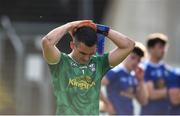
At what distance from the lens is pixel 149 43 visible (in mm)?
12727

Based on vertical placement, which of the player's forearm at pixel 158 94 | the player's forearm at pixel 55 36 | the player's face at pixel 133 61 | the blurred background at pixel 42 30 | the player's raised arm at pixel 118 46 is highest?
the player's forearm at pixel 55 36

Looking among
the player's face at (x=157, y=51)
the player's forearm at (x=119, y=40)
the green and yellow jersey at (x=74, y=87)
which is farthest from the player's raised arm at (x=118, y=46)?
the player's face at (x=157, y=51)

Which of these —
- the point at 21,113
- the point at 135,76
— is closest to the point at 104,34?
the point at 135,76

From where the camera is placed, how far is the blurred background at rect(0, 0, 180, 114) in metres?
17.9

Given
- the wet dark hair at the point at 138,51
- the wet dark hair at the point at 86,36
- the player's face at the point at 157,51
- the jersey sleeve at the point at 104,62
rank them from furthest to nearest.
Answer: the player's face at the point at 157,51
the wet dark hair at the point at 138,51
the jersey sleeve at the point at 104,62
the wet dark hair at the point at 86,36

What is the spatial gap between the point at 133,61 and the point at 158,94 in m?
0.76

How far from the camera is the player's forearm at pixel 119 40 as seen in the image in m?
8.85

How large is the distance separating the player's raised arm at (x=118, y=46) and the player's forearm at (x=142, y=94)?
134 inches

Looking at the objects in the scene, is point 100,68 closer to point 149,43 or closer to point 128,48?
point 128,48

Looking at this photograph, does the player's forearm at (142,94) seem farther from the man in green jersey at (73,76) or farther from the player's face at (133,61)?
the man in green jersey at (73,76)

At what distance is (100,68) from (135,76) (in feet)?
11.4

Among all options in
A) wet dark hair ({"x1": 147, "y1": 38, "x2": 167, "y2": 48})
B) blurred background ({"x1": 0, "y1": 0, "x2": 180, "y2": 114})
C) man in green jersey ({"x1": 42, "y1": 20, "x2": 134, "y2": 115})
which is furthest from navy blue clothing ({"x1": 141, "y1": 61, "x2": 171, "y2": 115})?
man in green jersey ({"x1": 42, "y1": 20, "x2": 134, "y2": 115})

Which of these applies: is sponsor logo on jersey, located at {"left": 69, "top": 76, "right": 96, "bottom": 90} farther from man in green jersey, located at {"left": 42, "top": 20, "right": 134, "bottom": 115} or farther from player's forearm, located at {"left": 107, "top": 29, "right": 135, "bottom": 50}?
player's forearm, located at {"left": 107, "top": 29, "right": 135, "bottom": 50}

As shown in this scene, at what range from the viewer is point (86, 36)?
8570mm
